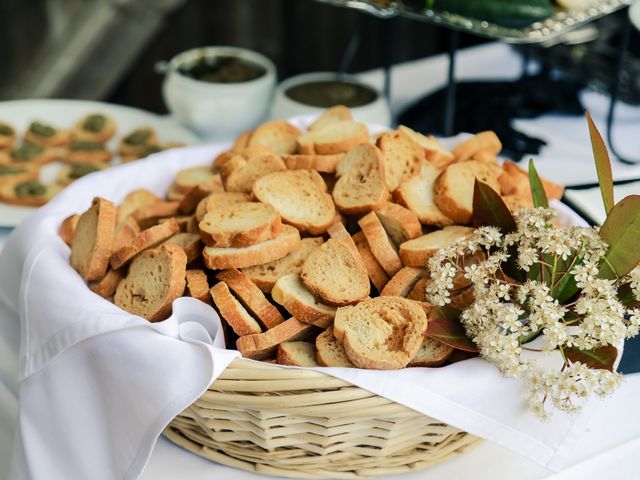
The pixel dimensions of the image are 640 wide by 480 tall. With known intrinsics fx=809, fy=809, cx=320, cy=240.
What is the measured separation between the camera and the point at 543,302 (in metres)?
0.69

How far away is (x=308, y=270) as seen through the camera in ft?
2.67

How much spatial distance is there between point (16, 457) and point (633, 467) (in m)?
0.63

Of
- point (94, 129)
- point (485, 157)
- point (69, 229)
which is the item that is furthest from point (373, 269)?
point (94, 129)

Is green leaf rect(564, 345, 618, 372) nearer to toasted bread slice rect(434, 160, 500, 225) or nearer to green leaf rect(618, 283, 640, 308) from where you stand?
green leaf rect(618, 283, 640, 308)

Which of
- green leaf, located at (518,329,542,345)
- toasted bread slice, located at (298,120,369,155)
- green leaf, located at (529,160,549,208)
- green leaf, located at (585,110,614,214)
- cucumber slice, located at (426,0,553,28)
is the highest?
cucumber slice, located at (426,0,553,28)

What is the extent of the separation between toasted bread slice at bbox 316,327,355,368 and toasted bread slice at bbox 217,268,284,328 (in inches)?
2.3

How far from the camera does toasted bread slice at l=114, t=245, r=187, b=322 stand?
0.80m

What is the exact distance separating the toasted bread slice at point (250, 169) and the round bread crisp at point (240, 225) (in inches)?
3.0

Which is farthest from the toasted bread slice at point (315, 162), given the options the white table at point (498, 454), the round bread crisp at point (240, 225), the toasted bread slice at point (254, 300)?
the white table at point (498, 454)

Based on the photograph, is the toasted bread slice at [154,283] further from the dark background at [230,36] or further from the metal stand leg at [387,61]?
the dark background at [230,36]

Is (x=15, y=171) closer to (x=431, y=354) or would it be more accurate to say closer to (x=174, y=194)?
(x=174, y=194)

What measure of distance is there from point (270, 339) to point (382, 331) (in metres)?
0.11

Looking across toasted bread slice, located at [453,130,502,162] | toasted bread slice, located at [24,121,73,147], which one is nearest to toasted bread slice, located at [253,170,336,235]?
toasted bread slice, located at [453,130,502,162]

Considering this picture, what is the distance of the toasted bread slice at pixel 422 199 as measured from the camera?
2.97 ft
